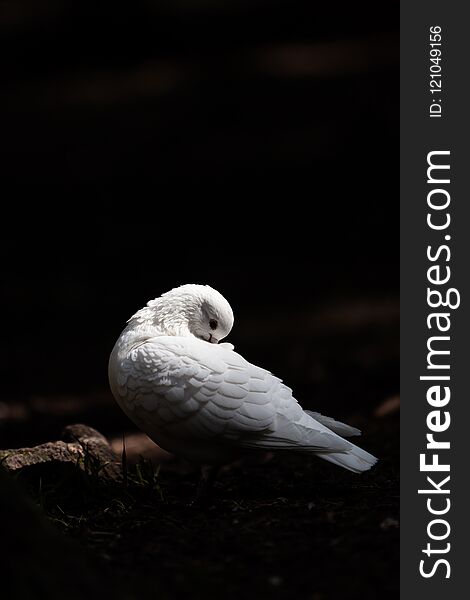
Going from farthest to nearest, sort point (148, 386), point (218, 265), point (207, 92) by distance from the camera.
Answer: point (207, 92)
point (218, 265)
point (148, 386)

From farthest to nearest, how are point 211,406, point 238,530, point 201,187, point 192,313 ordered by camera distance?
point 201,187, point 192,313, point 211,406, point 238,530

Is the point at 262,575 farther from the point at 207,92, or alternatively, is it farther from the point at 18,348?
the point at 207,92

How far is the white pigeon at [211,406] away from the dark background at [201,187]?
251 cm

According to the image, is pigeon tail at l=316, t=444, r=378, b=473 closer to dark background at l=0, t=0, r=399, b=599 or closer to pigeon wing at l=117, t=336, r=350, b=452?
pigeon wing at l=117, t=336, r=350, b=452

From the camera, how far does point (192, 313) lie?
471 cm

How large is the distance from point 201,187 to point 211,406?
7.77 metres

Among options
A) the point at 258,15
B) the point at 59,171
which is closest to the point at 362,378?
the point at 59,171

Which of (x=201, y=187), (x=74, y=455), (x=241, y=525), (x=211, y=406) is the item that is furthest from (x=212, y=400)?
(x=201, y=187)

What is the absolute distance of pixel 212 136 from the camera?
12.4 meters

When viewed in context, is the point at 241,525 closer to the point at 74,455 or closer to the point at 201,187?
the point at 74,455

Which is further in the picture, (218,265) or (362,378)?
(218,265)

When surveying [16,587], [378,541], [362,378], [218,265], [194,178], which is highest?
[194,178]

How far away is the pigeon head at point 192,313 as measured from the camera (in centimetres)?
469

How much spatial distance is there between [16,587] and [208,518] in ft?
4.07
